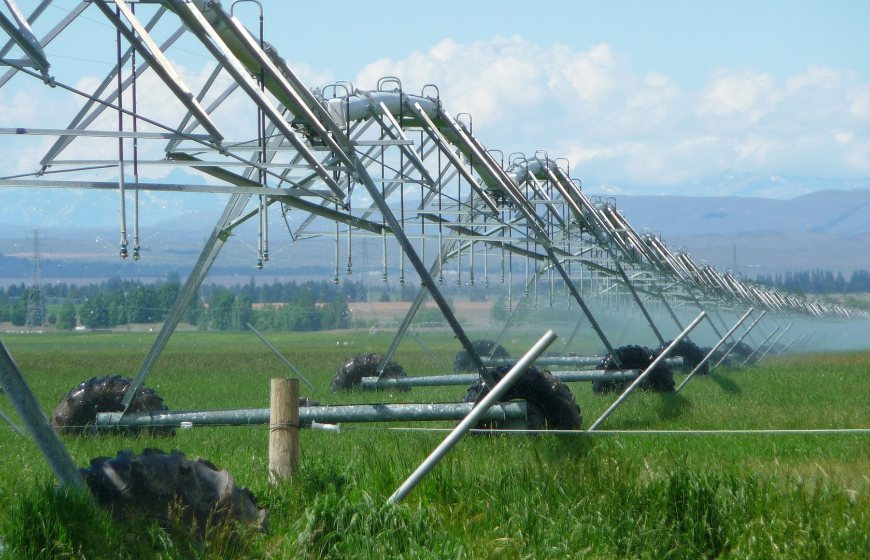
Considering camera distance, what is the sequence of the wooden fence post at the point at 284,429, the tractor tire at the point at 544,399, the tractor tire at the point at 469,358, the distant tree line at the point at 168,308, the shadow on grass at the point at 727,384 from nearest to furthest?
1. the wooden fence post at the point at 284,429
2. the tractor tire at the point at 544,399
3. the shadow on grass at the point at 727,384
4. the tractor tire at the point at 469,358
5. the distant tree line at the point at 168,308

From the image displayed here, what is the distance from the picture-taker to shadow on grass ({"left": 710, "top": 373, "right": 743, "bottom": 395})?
19.1 meters

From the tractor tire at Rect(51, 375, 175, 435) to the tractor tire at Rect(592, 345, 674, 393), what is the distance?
8100mm

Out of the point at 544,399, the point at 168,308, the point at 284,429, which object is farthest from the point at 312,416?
the point at 168,308

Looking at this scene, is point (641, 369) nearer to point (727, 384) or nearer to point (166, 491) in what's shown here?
point (727, 384)

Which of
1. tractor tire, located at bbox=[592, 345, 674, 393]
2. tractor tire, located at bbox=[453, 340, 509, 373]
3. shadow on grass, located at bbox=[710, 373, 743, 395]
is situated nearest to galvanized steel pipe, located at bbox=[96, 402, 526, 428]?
tractor tire, located at bbox=[592, 345, 674, 393]

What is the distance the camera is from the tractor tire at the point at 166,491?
18.3 ft

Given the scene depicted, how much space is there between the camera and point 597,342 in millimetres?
39656

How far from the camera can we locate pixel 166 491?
5.61 m

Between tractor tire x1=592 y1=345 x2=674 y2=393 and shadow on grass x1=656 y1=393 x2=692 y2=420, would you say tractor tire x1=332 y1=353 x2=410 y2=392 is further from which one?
shadow on grass x1=656 y1=393 x2=692 y2=420

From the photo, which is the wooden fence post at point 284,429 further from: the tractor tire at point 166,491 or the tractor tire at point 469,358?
the tractor tire at point 469,358

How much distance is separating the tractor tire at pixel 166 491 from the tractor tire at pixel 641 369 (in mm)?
12176

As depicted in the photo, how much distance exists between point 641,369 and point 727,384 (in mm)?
2467

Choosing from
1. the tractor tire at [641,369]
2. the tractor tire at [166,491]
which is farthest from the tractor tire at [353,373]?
the tractor tire at [166,491]

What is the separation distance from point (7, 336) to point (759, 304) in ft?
78.6
